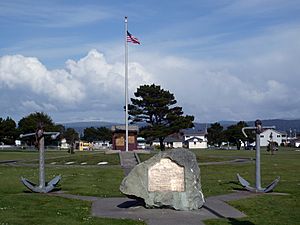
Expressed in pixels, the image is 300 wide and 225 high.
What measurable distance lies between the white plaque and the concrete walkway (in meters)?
0.73

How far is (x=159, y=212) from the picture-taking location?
15.7 metres

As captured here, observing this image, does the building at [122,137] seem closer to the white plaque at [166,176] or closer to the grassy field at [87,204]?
the grassy field at [87,204]

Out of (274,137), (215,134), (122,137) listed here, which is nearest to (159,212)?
(122,137)

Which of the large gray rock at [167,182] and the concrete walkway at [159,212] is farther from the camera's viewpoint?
the large gray rock at [167,182]

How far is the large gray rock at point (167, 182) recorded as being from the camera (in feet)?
53.4

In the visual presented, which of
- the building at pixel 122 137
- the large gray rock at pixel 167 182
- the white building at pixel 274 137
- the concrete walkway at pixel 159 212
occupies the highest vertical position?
the white building at pixel 274 137

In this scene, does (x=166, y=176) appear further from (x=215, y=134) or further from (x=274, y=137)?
(x=274, y=137)

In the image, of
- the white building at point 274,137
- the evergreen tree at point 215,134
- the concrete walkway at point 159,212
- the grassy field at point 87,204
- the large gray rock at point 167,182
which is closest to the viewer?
the grassy field at point 87,204

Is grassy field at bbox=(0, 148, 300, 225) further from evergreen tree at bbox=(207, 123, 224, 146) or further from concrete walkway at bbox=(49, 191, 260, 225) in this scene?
evergreen tree at bbox=(207, 123, 224, 146)

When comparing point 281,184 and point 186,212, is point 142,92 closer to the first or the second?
point 281,184

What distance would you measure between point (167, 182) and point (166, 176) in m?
0.19

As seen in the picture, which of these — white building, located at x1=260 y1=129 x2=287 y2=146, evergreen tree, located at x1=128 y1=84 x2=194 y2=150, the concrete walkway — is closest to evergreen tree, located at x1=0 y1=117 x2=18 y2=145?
evergreen tree, located at x1=128 y1=84 x2=194 y2=150

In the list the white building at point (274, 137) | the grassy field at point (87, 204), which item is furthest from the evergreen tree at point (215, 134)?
the grassy field at point (87, 204)

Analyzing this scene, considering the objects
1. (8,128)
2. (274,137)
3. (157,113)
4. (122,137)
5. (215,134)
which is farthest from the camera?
(274,137)
